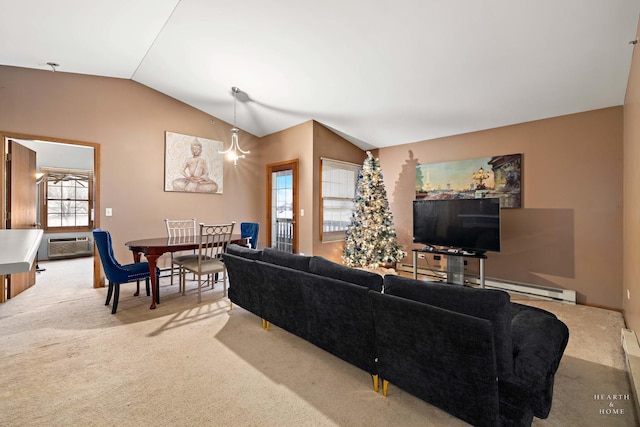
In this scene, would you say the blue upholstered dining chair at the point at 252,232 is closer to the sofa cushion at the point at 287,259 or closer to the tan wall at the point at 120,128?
the tan wall at the point at 120,128

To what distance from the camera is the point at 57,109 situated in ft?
14.1

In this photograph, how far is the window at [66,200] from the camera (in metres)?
6.88

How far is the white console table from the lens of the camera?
117cm

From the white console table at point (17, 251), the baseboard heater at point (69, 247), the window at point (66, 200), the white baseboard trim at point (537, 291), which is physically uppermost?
the window at point (66, 200)

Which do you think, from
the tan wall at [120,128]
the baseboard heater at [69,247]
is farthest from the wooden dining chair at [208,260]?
the baseboard heater at [69,247]

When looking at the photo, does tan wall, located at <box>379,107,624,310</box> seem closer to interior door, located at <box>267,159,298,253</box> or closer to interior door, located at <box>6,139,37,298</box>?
interior door, located at <box>267,159,298,253</box>

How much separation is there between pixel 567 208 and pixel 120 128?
6.85 m

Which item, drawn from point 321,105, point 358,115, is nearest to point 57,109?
point 321,105

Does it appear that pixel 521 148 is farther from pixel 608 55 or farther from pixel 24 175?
pixel 24 175

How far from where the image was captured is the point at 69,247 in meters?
6.87

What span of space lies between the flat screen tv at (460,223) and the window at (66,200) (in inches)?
314

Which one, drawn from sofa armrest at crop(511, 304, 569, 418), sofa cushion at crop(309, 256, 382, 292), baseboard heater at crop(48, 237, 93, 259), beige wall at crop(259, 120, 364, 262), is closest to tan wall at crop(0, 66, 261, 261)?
beige wall at crop(259, 120, 364, 262)

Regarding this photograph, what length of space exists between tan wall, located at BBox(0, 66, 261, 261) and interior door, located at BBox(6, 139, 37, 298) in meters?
0.47

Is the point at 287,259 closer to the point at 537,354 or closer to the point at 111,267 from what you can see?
the point at 537,354
